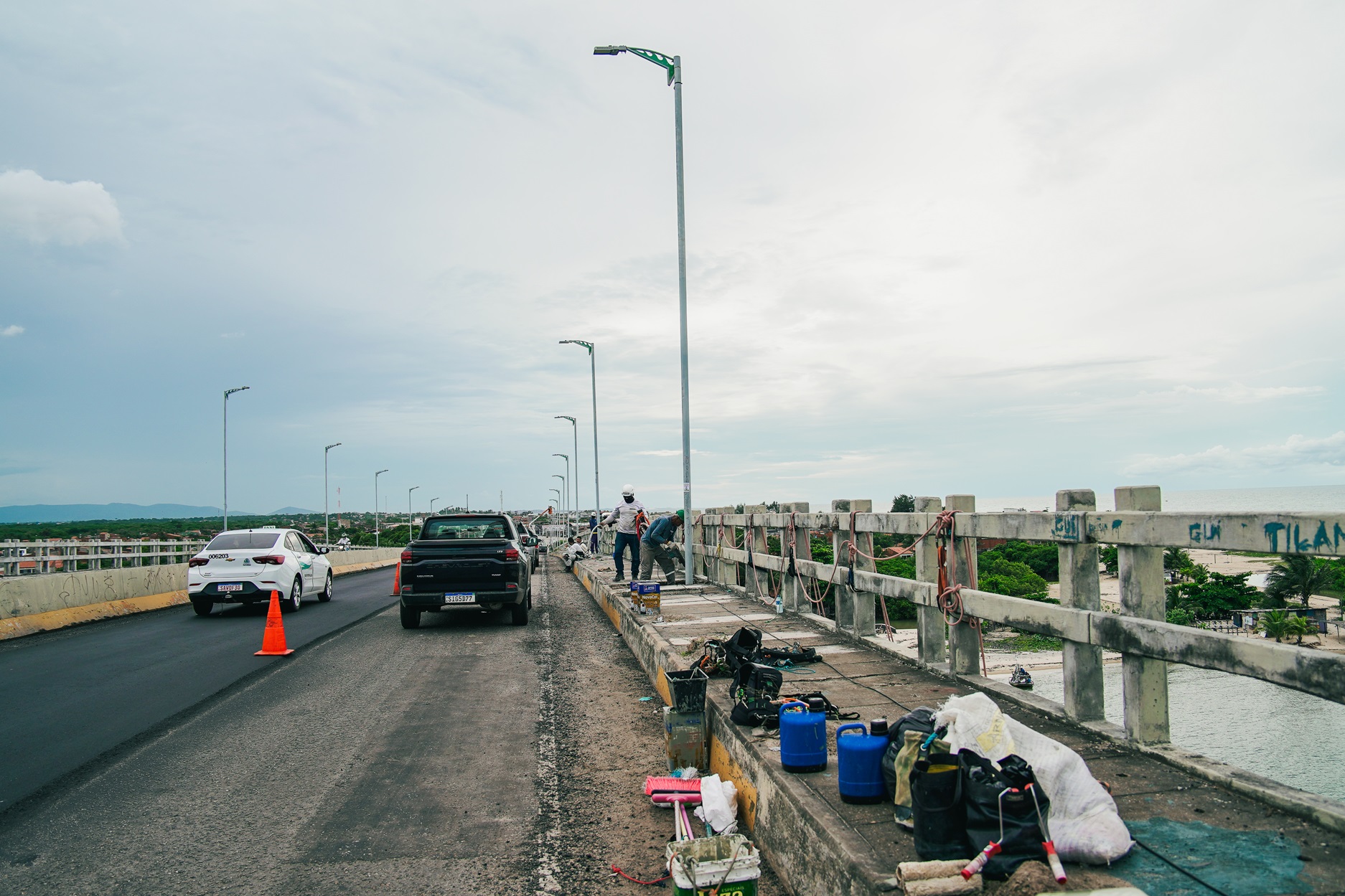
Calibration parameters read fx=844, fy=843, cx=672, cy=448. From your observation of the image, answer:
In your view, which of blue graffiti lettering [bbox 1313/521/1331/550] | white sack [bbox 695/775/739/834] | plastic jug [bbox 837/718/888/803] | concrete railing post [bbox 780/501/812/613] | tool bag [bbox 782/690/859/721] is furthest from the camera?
concrete railing post [bbox 780/501/812/613]

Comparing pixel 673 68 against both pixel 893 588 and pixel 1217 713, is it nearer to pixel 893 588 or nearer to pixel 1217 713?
pixel 893 588

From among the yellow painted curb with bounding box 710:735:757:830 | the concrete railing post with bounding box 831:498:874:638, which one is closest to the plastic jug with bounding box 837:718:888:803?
the yellow painted curb with bounding box 710:735:757:830

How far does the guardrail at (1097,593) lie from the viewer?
12.0 ft

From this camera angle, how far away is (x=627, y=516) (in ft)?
56.5

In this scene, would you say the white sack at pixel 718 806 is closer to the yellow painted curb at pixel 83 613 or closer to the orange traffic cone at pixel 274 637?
the orange traffic cone at pixel 274 637

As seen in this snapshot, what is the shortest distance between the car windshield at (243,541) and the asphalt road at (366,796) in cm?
786

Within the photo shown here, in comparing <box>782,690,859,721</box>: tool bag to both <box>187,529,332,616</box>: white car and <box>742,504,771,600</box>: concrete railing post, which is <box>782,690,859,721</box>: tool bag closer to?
<box>742,504,771,600</box>: concrete railing post

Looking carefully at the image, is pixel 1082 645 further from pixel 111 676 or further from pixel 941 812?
pixel 111 676

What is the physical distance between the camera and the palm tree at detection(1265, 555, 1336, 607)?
8894 cm

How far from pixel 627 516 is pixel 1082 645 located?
41.9 ft

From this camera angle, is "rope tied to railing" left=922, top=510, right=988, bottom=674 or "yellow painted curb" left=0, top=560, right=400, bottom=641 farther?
"yellow painted curb" left=0, top=560, right=400, bottom=641

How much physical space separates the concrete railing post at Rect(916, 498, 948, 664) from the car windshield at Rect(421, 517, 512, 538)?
350 inches

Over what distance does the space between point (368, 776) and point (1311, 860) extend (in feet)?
17.1

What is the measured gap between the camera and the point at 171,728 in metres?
7.05
